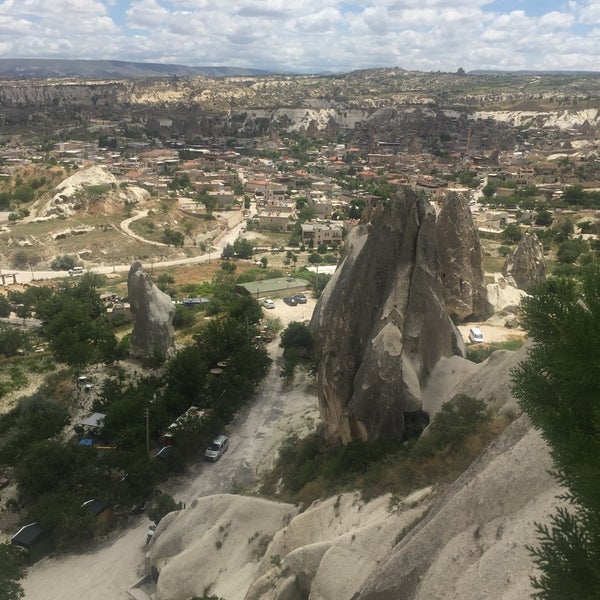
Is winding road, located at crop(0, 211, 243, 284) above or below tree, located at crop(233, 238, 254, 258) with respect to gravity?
below

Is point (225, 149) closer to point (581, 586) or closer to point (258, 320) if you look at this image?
point (258, 320)

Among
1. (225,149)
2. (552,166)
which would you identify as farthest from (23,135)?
(552,166)

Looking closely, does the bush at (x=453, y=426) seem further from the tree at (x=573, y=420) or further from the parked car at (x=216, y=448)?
the parked car at (x=216, y=448)

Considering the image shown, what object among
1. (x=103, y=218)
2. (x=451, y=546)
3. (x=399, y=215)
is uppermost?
(x=399, y=215)

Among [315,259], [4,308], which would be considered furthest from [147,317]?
[315,259]

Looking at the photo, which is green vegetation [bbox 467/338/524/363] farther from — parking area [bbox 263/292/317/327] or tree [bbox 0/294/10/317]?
tree [bbox 0/294/10/317]

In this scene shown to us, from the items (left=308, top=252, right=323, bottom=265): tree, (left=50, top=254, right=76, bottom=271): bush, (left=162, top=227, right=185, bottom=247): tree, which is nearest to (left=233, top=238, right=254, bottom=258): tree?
(left=308, top=252, right=323, bottom=265): tree
